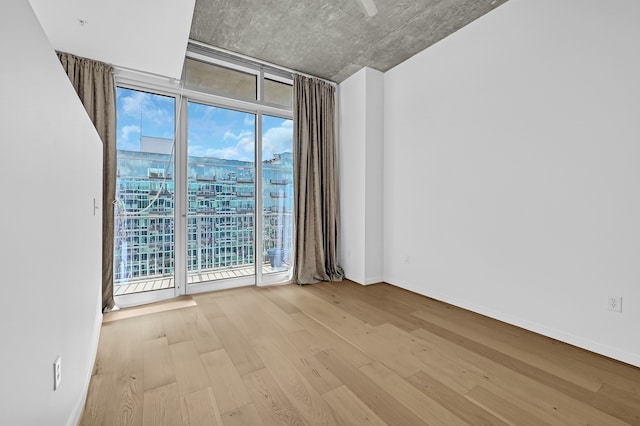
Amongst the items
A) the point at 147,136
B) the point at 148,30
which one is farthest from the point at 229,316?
the point at 148,30

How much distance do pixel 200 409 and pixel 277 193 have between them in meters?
2.79

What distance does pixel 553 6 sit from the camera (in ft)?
7.41

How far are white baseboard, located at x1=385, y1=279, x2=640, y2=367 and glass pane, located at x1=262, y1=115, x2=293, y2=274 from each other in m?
2.06

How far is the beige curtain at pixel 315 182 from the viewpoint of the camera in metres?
3.85

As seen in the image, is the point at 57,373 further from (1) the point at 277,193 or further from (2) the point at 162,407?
(1) the point at 277,193

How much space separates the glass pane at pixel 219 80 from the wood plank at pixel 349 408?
3371 millimetres

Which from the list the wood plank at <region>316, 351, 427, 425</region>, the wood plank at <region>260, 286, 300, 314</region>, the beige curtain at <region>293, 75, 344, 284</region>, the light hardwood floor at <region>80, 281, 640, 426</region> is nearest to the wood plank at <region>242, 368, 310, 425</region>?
the light hardwood floor at <region>80, 281, 640, 426</region>

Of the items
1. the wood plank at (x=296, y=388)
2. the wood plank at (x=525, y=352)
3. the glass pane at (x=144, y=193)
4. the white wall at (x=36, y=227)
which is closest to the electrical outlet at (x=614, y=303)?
the wood plank at (x=525, y=352)

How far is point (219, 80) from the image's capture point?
11.4 feet

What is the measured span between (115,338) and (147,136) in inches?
81.9

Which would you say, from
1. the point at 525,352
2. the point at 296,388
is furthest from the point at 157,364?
the point at 525,352

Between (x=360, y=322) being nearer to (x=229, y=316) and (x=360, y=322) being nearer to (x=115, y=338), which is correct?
(x=229, y=316)

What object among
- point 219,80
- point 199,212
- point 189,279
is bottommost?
point 189,279

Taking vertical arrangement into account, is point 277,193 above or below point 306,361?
above
